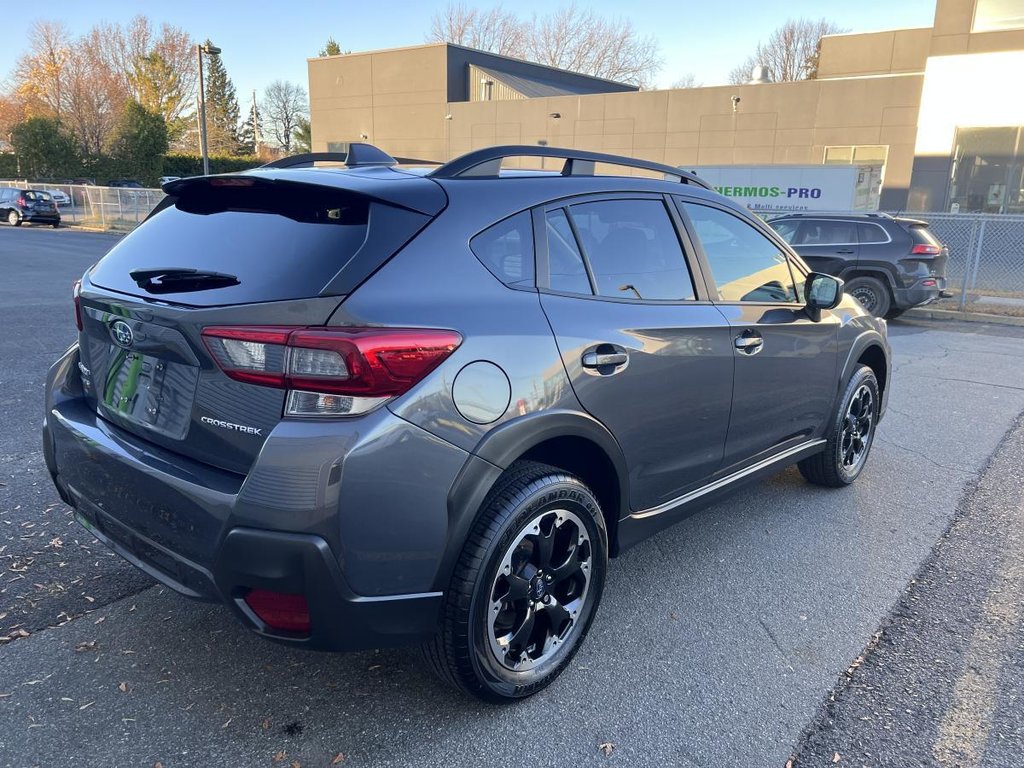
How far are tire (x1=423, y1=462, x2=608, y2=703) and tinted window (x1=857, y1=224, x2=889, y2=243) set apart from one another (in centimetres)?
1129

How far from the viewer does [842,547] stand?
3.96 m

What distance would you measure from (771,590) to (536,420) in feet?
5.68

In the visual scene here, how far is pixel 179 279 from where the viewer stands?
2498 mm

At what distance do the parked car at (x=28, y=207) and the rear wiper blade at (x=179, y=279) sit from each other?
115 feet

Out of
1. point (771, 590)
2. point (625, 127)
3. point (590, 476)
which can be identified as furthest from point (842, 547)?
point (625, 127)

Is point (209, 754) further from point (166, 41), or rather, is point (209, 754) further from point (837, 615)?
point (166, 41)

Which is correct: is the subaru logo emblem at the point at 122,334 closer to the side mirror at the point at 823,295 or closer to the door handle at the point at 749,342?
the door handle at the point at 749,342

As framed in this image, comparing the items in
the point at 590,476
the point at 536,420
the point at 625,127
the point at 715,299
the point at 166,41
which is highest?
the point at 166,41

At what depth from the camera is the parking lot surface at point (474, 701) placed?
2.40 meters

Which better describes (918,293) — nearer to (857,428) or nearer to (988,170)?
(857,428)

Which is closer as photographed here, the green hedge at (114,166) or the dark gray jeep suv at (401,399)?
the dark gray jeep suv at (401,399)

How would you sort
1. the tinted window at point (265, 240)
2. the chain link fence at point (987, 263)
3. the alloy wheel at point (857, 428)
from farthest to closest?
1. the chain link fence at point (987, 263)
2. the alloy wheel at point (857, 428)
3. the tinted window at point (265, 240)

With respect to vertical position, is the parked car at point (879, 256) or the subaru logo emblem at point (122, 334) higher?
the subaru logo emblem at point (122, 334)

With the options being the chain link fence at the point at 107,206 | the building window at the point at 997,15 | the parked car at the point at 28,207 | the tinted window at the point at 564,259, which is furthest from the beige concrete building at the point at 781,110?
the tinted window at the point at 564,259
